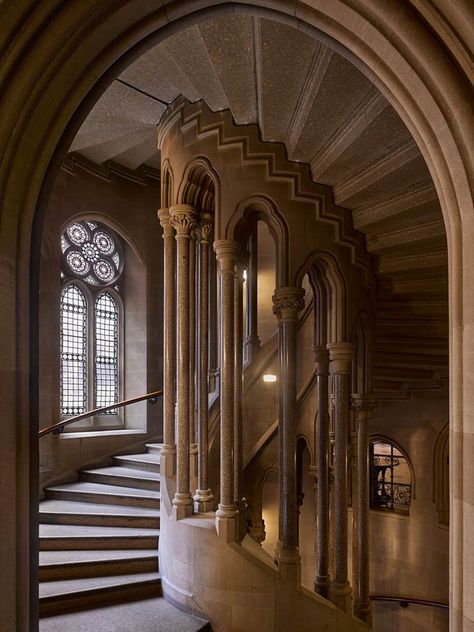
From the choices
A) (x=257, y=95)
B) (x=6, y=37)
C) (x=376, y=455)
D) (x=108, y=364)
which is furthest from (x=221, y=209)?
(x=376, y=455)

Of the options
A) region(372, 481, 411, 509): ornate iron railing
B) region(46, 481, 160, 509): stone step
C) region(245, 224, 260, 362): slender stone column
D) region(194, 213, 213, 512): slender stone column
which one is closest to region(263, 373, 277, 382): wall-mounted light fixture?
region(245, 224, 260, 362): slender stone column

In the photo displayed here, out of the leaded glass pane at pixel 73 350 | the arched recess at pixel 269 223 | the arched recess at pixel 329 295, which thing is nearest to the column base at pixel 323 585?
the arched recess at pixel 329 295

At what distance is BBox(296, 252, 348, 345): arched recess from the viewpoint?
487cm

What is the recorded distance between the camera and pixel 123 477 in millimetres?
6039

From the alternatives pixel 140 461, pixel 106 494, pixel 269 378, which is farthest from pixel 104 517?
pixel 269 378

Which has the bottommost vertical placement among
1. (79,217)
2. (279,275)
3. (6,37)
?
(279,275)

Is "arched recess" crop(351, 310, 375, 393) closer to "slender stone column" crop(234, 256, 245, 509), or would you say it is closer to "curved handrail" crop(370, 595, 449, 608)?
"slender stone column" crop(234, 256, 245, 509)

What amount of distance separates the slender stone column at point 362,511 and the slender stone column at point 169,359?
2.03 metres

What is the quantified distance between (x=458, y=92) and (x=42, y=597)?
4252mm

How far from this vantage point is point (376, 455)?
369 inches

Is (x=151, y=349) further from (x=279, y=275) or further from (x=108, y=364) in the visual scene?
(x=279, y=275)

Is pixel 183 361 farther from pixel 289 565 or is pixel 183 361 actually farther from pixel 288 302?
pixel 289 565

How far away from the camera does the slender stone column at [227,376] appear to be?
4336mm

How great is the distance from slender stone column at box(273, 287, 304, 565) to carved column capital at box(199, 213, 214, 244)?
1002 millimetres
